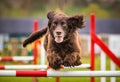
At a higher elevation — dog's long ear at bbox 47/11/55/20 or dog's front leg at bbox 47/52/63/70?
dog's long ear at bbox 47/11/55/20

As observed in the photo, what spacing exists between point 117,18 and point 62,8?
1869cm

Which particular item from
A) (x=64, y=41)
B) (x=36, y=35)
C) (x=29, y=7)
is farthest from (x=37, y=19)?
(x=64, y=41)

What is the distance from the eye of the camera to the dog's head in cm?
341

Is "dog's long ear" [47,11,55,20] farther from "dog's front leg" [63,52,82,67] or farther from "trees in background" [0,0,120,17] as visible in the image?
"trees in background" [0,0,120,17]

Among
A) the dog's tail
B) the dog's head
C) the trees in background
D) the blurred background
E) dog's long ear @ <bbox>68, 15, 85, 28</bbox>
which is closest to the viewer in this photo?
the dog's head

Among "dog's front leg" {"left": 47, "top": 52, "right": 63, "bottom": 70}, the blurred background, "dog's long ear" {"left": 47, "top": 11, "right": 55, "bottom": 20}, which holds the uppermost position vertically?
the blurred background

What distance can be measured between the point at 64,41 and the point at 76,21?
22 centimetres

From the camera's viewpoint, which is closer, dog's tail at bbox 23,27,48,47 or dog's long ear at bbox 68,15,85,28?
dog's long ear at bbox 68,15,85,28

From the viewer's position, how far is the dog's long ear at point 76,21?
A: 3.52 m

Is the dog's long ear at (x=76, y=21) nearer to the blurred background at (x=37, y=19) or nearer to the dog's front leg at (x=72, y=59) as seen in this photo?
the dog's front leg at (x=72, y=59)

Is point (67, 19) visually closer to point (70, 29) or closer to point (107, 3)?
point (70, 29)

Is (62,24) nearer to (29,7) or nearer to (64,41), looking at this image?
(64,41)

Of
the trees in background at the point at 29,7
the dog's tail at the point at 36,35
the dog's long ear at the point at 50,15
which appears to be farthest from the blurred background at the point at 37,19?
the dog's long ear at the point at 50,15

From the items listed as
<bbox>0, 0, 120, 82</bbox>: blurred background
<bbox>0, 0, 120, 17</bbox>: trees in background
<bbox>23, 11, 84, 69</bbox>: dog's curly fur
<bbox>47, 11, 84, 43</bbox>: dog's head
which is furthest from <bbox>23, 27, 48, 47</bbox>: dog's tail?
<bbox>0, 0, 120, 17</bbox>: trees in background
